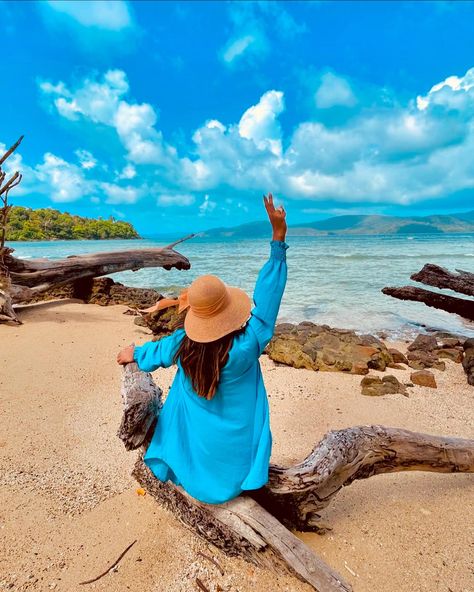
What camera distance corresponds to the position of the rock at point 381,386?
530 centimetres

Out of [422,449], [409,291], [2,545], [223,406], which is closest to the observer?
[223,406]

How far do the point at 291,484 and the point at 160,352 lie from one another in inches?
47.6

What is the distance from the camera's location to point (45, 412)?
441cm

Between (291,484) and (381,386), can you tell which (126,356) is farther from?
(381,386)

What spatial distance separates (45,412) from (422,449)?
397 centimetres

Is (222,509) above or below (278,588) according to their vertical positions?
above

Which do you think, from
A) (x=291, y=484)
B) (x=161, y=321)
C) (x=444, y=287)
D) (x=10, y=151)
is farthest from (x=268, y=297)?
(x=10, y=151)

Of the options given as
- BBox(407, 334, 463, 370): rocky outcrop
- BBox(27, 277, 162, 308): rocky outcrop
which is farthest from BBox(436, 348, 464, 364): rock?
BBox(27, 277, 162, 308): rocky outcrop

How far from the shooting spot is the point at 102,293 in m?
11.2

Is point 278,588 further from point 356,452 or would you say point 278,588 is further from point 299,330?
point 299,330

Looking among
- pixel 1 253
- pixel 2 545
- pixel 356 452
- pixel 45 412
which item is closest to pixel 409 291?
pixel 356 452

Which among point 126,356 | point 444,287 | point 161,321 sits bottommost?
point 161,321

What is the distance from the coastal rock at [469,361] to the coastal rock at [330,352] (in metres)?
1.13

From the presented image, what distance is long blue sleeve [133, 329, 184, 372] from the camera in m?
2.22
